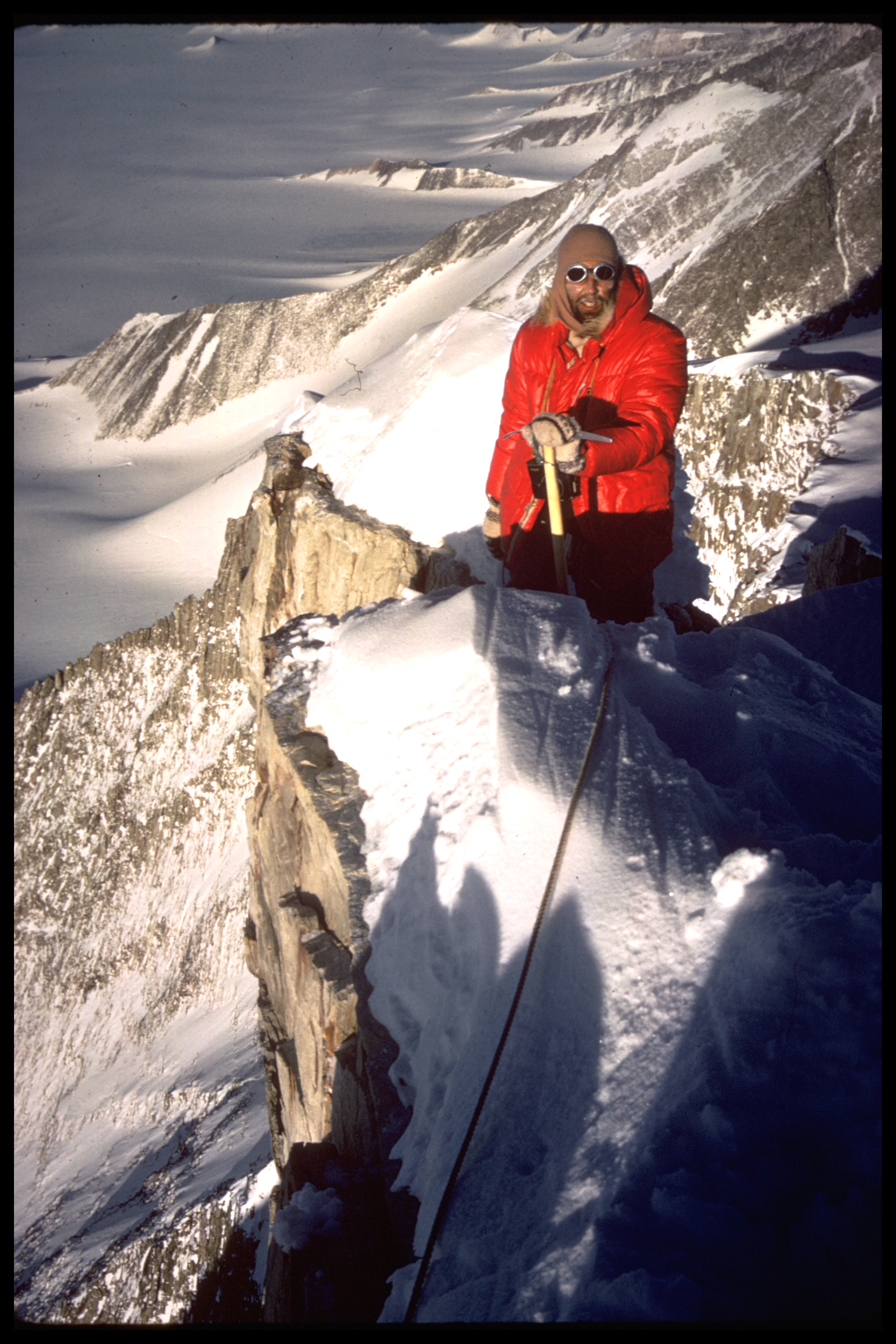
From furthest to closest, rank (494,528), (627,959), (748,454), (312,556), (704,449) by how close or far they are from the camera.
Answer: (704,449), (748,454), (312,556), (494,528), (627,959)

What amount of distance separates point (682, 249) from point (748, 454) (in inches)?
438

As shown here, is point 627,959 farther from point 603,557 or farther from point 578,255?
point 578,255

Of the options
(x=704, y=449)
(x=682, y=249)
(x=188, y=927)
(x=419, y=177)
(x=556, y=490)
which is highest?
(x=419, y=177)

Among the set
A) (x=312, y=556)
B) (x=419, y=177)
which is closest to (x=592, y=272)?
(x=312, y=556)

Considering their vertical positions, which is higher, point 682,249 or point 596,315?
point 682,249

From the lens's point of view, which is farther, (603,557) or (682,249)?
(682,249)

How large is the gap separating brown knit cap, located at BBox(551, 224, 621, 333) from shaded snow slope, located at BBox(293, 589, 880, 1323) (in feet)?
4.33

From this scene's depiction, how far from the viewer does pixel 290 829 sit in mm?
3498

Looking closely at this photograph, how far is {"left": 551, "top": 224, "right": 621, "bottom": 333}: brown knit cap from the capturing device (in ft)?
9.29

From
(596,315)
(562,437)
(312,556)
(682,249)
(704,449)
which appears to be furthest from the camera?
(682,249)

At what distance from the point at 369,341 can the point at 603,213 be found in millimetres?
8704

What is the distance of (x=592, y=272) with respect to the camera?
286cm

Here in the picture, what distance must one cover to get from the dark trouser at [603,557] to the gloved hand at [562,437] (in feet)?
1.94
